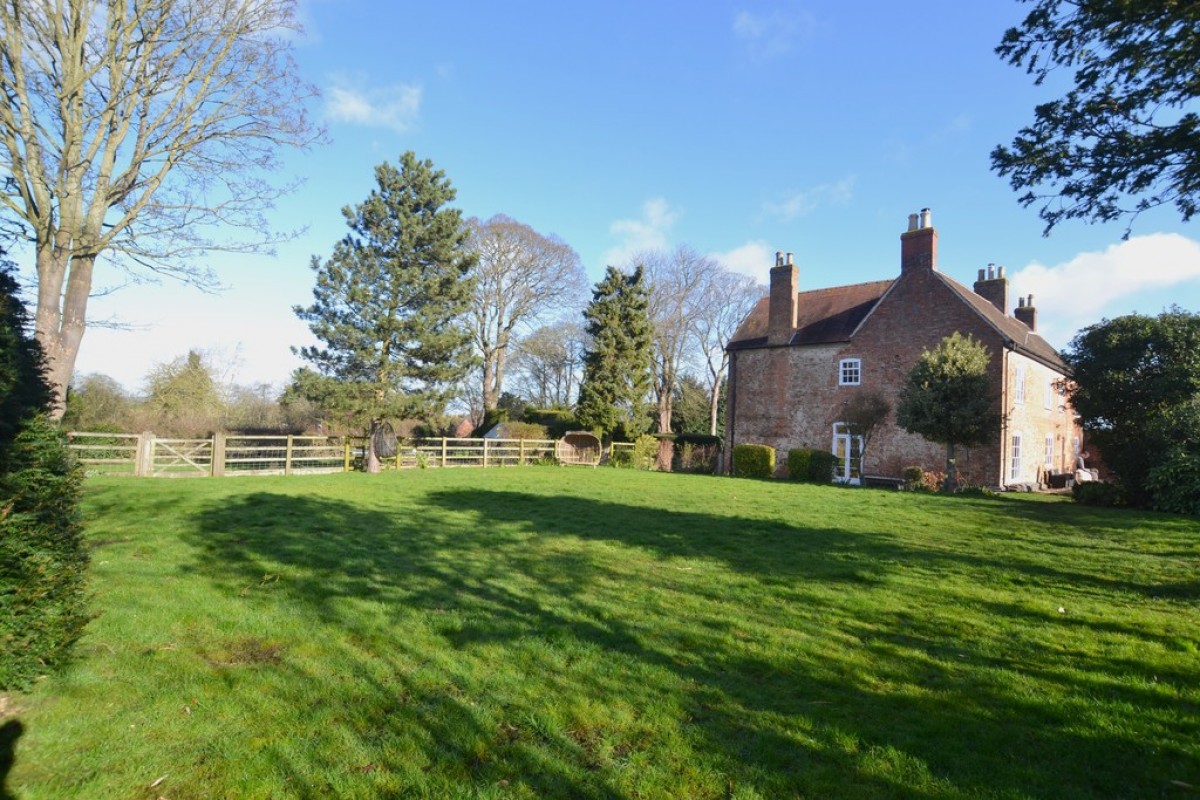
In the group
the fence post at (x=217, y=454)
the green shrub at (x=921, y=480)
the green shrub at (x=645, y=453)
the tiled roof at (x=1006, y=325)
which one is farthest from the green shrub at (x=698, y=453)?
the fence post at (x=217, y=454)

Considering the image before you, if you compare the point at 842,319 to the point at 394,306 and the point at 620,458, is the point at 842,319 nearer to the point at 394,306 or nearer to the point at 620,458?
the point at 620,458

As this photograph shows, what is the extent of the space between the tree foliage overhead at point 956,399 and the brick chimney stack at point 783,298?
946 cm

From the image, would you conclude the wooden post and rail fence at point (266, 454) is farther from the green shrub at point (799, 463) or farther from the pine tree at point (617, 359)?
the green shrub at point (799, 463)

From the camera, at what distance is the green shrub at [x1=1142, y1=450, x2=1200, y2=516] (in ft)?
44.1

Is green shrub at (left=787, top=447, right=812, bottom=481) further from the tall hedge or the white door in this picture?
the tall hedge

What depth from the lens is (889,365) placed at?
79.8 ft

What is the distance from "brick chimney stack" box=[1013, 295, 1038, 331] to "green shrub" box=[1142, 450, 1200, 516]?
1784cm

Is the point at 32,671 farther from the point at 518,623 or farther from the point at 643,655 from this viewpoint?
the point at 643,655

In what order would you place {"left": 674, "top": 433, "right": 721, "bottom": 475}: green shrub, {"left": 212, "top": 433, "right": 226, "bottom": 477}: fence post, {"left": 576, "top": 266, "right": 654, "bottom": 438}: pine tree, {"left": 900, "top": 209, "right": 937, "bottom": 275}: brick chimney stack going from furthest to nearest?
{"left": 576, "top": 266, "right": 654, "bottom": 438}: pine tree < {"left": 674, "top": 433, "right": 721, "bottom": 475}: green shrub < {"left": 900, "top": 209, "right": 937, "bottom": 275}: brick chimney stack < {"left": 212, "top": 433, "right": 226, "bottom": 477}: fence post

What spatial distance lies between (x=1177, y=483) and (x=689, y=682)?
1617 centimetres

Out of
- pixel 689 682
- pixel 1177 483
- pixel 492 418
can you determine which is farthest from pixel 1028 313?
pixel 689 682

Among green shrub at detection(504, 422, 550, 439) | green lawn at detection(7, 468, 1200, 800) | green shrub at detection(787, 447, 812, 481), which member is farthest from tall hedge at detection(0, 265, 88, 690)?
green shrub at detection(504, 422, 550, 439)

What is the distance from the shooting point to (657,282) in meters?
42.6

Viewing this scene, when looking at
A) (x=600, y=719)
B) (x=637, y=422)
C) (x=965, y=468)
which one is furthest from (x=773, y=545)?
(x=637, y=422)
